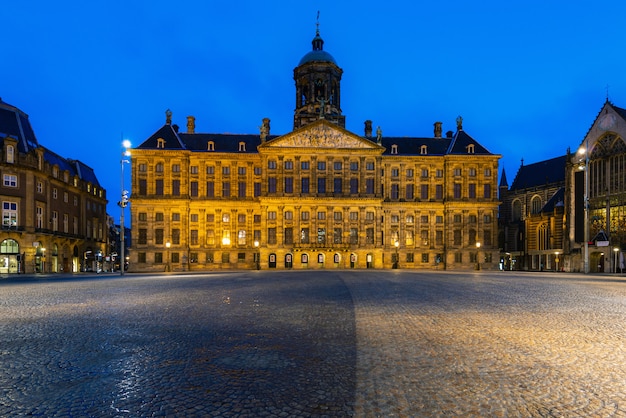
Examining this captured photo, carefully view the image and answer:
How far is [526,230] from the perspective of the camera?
3125 inches

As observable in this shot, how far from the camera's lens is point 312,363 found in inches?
295

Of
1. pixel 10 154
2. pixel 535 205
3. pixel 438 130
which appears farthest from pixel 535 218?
pixel 10 154

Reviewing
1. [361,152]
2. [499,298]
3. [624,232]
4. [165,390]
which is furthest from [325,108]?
[165,390]

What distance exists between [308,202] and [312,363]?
202 ft

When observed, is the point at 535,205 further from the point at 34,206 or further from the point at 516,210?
the point at 34,206

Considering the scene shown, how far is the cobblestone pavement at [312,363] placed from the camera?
557cm

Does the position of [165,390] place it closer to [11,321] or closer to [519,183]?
[11,321]

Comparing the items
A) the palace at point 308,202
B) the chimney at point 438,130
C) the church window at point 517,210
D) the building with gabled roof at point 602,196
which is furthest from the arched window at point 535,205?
the chimney at point 438,130

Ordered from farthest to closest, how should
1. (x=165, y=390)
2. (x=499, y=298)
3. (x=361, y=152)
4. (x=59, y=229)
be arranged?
(x=361, y=152) < (x=59, y=229) < (x=499, y=298) < (x=165, y=390)

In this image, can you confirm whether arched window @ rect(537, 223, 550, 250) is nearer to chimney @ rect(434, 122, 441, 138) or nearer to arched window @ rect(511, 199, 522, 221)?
arched window @ rect(511, 199, 522, 221)

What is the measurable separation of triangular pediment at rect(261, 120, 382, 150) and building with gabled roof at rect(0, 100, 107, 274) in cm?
2980

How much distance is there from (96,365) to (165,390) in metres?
2.00

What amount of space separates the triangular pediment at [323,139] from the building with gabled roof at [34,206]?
97.8 feet

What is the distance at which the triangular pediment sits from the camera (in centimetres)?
6925
